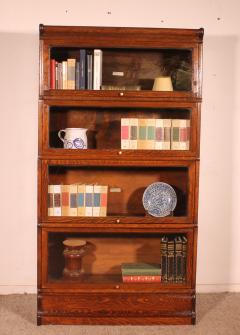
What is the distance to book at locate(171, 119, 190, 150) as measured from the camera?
118 inches

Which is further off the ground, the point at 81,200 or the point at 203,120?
the point at 203,120

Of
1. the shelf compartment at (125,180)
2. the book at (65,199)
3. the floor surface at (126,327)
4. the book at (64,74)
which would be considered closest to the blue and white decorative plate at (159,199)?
the shelf compartment at (125,180)

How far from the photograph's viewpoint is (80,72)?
9.78 feet

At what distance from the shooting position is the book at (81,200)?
3.02m

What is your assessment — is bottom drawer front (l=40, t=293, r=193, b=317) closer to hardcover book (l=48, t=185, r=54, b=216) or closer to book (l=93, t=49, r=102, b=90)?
hardcover book (l=48, t=185, r=54, b=216)

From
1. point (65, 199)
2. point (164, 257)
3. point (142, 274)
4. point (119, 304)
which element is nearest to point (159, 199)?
point (164, 257)

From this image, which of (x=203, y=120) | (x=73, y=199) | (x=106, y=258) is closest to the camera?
(x=73, y=199)

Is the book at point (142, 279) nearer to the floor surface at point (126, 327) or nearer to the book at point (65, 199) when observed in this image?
the floor surface at point (126, 327)

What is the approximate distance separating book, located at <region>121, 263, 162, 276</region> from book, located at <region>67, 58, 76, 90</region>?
1.19 m

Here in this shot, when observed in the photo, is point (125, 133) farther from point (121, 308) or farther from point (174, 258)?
point (121, 308)

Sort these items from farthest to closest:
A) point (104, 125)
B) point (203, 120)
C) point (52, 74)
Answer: point (203, 120) < point (104, 125) < point (52, 74)

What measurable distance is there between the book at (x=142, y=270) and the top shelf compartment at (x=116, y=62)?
1076mm

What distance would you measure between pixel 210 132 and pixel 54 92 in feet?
4.06

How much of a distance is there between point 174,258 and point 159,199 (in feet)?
1.27
